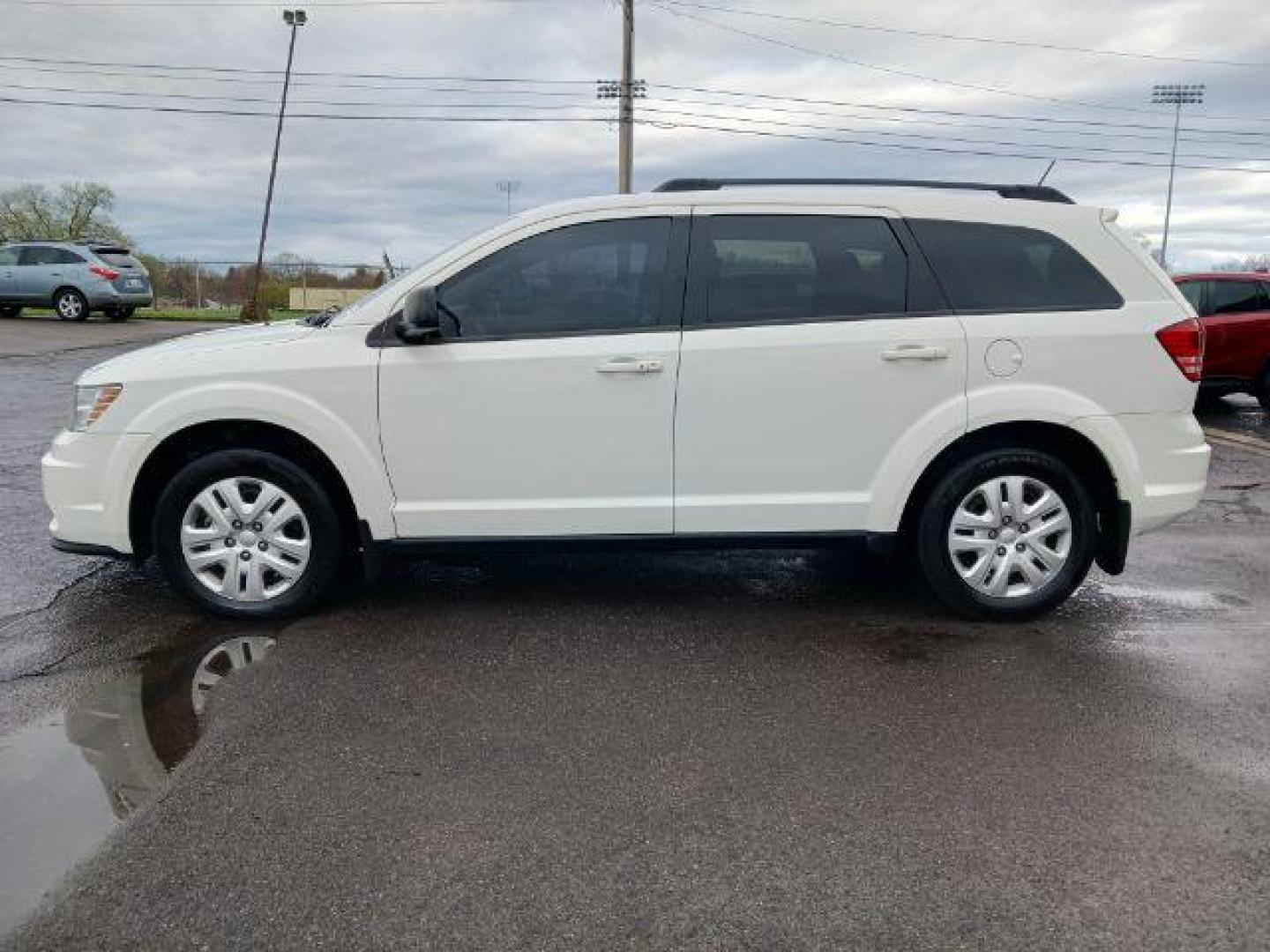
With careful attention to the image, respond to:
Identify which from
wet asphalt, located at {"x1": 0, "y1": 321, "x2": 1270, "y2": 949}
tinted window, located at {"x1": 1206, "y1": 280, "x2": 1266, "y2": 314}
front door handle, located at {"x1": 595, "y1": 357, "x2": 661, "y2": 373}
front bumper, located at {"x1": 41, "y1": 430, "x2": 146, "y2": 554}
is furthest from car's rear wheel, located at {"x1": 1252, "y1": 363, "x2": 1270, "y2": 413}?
→ front bumper, located at {"x1": 41, "y1": 430, "x2": 146, "y2": 554}

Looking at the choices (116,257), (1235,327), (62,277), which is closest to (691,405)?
(1235,327)

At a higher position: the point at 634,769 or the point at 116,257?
the point at 116,257

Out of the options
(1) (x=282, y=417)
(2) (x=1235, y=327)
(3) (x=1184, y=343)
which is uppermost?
(3) (x=1184, y=343)

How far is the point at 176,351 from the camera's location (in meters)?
4.54

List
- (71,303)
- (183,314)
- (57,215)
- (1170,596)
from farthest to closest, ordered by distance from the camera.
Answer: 1. (57,215)
2. (183,314)
3. (71,303)
4. (1170,596)

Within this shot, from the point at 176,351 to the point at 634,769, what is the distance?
2.82 meters

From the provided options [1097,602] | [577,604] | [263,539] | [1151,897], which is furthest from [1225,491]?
[263,539]

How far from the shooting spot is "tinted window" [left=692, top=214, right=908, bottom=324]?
4395mm

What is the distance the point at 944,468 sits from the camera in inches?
178

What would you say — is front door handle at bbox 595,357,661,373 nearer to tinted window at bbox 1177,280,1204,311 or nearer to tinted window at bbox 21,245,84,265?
tinted window at bbox 1177,280,1204,311

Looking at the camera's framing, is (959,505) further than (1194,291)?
No

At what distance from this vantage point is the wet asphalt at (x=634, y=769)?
246 cm

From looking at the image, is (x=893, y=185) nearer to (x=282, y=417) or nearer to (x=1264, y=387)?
(x=282, y=417)

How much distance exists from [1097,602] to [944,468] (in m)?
1.19
